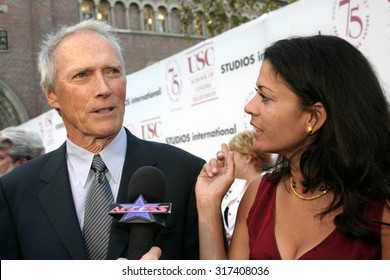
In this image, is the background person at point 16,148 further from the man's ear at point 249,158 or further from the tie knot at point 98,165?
the tie knot at point 98,165

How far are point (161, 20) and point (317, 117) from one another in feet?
74.0

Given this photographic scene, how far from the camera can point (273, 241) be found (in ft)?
6.31

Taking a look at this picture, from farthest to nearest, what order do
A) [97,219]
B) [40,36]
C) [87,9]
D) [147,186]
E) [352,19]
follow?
[87,9], [40,36], [352,19], [97,219], [147,186]

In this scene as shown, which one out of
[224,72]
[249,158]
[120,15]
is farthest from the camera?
[120,15]

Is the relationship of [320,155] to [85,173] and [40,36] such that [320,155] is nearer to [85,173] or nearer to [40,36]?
[85,173]

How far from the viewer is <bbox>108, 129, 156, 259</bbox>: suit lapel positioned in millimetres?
1774

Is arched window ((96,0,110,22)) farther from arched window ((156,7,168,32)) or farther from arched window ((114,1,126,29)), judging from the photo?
arched window ((156,7,168,32))

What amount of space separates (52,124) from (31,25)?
38.8 ft

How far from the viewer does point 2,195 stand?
1.93 m

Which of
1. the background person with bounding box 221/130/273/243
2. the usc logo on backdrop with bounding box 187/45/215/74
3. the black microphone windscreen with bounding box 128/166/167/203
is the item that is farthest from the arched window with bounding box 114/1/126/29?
the black microphone windscreen with bounding box 128/166/167/203

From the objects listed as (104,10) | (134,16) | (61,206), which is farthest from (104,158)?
(134,16)

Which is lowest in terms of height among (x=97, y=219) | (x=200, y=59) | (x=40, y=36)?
(x=97, y=219)

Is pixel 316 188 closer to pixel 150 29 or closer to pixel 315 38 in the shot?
pixel 315 38
